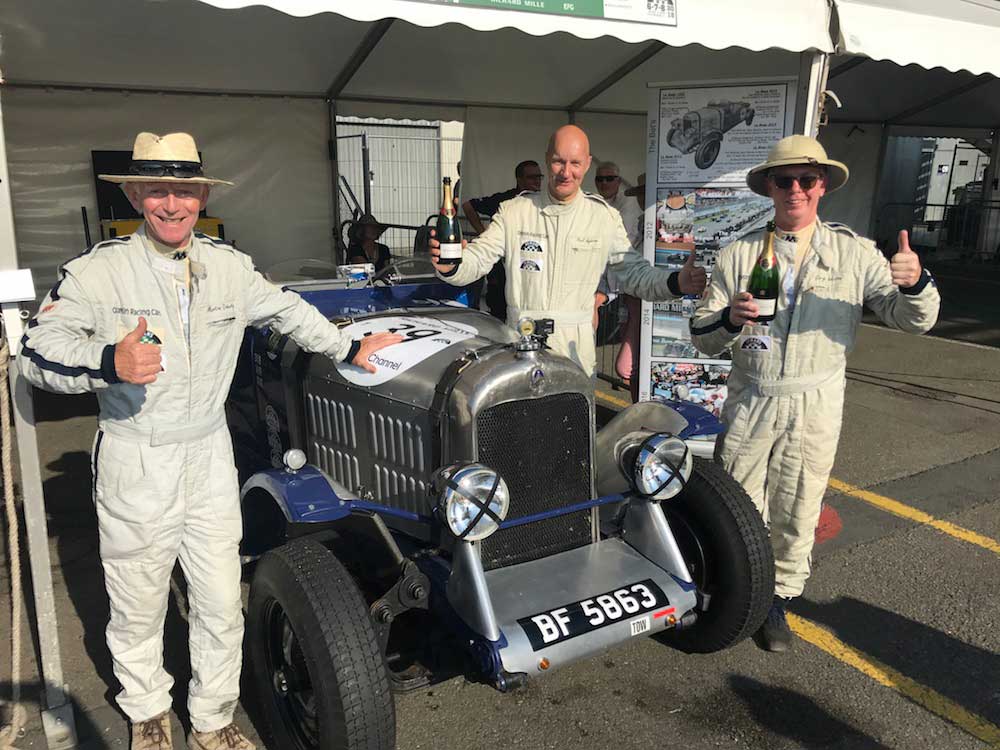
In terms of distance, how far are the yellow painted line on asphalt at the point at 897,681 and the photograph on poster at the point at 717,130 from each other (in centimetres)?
275

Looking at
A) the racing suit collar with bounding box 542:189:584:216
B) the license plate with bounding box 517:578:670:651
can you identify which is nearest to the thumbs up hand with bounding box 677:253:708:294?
the racing suit collar with bounding box 542:189:584:216

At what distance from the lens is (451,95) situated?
812cm

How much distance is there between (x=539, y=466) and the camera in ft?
8.81

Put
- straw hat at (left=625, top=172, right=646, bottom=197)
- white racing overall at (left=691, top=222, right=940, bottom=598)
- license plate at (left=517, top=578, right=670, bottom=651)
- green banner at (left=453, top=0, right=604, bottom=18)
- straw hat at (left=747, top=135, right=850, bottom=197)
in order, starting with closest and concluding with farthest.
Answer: license plate at (left=517, top=578, right=670, bottom=651) < straw hat at (left=747, top=135, right=850, bottom=197) < white racing overall at (left=691, top=222, right=940, bottom=598) < green banner at (left=453, top=0, right=604, bottom=18) < straw hat at (left=625, top=172, right=646, bottom=197)

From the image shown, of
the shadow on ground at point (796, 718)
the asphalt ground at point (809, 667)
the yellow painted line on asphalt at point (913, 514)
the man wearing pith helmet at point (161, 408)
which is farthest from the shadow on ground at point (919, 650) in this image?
the man wearing pith helmet at point (161, 408)

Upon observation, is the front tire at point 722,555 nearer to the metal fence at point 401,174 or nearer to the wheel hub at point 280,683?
the wheel hub at point 280,683

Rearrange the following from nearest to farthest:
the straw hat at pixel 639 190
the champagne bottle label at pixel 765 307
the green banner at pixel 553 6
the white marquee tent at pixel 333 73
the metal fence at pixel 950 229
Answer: the champagne bottle label at pixel 765 307
the green banner at pixel 553 6
the white marquee tent at pixel 333 73
the straw hat at pixel 639 190
the metal fence at pixel 950 229

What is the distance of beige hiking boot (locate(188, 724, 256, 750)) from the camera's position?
2428 millimetres

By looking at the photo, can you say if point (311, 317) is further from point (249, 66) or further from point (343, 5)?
point (249, 66)

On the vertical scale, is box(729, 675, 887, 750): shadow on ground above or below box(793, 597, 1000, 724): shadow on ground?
below

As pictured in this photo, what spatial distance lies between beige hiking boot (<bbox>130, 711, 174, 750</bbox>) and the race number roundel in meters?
1.28

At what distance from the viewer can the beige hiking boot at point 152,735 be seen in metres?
Answer: 2.39

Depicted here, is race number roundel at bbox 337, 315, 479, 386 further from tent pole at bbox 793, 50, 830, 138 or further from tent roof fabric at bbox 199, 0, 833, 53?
tent pole at bbox 793, 50, 830, 138

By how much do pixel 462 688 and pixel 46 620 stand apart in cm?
143
